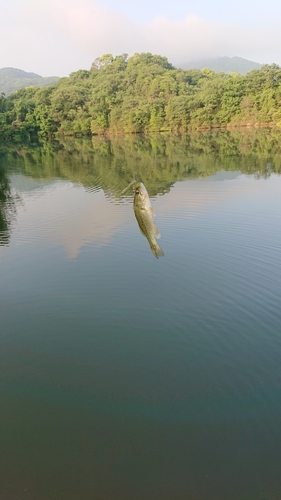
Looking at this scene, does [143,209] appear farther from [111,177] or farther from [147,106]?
[147,106]

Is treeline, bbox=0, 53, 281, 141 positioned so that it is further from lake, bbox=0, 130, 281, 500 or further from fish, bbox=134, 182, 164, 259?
fish, bbox=134, 182, 164, 259

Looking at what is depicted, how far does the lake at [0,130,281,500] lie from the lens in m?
4.67

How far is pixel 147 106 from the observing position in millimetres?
63312

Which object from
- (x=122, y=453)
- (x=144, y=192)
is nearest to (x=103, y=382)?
(x=122, y=453)

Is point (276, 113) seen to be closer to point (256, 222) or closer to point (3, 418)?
point (256, 222)

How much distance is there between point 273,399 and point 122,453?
2.45 metres

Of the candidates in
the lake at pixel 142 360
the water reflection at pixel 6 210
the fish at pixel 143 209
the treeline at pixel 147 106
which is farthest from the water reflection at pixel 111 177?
the treeline at pixel 147 106

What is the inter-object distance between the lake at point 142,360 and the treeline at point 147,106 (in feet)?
161

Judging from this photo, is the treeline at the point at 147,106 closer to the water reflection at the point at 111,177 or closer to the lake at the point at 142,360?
the water reflection at the point at 111,177

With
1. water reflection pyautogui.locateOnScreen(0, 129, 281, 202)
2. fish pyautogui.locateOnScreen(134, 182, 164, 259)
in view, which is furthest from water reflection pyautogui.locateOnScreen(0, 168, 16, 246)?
fish pyautogui.locateOnScreen(134, 182, 164, 259)

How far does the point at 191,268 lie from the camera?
971cm

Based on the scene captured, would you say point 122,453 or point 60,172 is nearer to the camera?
point 122,453

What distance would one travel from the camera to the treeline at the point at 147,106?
5544cm

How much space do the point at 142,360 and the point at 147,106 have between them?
63.3 metres
